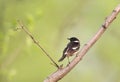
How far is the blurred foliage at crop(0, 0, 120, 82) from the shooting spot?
534cm

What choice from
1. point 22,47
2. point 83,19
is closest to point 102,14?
point 83,19

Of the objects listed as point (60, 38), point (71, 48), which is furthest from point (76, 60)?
point (60, 38)

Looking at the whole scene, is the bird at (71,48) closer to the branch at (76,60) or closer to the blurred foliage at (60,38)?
the branch at (76,60)

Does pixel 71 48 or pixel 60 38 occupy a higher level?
pixel 71 48

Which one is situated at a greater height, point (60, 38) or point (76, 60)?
point (76, 60)

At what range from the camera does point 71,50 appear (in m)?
1.71

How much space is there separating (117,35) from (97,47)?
1.25 m

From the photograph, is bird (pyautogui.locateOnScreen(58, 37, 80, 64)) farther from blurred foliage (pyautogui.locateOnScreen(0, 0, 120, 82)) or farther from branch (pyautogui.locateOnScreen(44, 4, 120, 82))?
blurred foliage (pyautogui.locateOnScreen(0, 0, 120, 82))

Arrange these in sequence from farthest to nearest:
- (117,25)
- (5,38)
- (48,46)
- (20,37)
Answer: (117,25)
(48,46)
(20,37)
(5,38)

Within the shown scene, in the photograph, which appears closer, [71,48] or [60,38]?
[71,48]

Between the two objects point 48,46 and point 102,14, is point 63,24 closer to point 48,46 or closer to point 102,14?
point 48,46

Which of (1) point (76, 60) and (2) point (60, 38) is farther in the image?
(2) point (60, 38)

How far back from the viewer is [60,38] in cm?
560

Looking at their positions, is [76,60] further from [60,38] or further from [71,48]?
[60,38]
